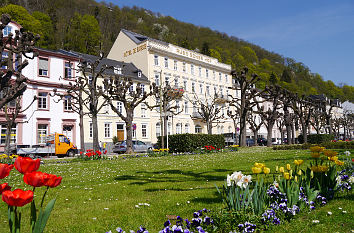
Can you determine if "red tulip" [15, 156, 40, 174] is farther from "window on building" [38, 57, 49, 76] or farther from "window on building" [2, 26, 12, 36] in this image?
"window on building" [38, 57, 49, 76]

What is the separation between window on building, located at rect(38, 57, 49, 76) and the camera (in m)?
35.9

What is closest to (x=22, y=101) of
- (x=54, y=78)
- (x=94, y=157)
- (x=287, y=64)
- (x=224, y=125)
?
(x=54, y=78)

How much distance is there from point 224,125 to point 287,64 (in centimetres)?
7669

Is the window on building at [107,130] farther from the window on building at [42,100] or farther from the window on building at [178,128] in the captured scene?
the window on building at [178,128]

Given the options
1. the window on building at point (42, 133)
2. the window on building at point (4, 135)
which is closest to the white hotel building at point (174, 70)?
the window on building at point (42, 133)

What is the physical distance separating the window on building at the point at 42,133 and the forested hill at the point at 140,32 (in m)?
12.9

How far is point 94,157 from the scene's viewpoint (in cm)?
1931

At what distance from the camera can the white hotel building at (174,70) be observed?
49500 millimetres

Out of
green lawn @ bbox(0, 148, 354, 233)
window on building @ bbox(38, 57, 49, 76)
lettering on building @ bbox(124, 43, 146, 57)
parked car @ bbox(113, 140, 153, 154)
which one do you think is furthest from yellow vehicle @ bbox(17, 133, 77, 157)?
lettering on building @ bbox(124, 43, 146, 57)

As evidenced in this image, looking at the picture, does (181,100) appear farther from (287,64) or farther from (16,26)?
(287,64)

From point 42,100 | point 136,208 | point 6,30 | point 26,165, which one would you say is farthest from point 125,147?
point 26,165

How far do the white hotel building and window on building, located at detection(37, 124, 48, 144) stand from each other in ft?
46.6

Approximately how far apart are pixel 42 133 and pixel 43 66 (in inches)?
332

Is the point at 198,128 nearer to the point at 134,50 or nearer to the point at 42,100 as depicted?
the point at 134,50
